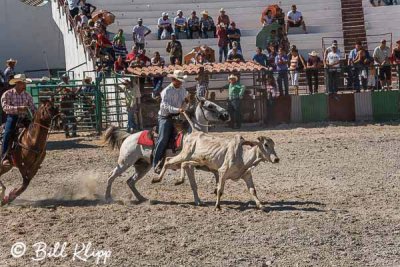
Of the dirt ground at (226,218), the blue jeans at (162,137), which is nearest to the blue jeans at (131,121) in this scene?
the dirt ground at (226,218)

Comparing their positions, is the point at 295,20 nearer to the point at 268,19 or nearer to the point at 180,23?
the point at 268,19

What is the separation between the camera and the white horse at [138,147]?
12.3m

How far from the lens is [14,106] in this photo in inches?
500

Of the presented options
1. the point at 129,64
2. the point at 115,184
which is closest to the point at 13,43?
the point at 129,64

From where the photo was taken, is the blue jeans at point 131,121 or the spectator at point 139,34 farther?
the spectator at point 139,34

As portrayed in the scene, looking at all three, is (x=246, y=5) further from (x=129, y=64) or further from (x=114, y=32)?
(x=129, y=64)

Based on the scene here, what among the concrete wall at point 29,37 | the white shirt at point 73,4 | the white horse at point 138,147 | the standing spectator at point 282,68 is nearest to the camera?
the white horse at point 138,147

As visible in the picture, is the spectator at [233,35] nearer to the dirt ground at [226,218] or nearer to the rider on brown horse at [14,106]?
the dirt ground at [226,218]

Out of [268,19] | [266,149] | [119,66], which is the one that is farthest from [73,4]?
[266,149]

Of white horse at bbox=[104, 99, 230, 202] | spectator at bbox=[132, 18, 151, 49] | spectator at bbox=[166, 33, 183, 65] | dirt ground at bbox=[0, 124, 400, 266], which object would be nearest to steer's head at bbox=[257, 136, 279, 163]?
dirt ground at bbox=[0, 124, 400, 266]

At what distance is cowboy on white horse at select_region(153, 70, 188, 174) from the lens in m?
12.4

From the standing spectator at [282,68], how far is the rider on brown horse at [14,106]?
11346 mm

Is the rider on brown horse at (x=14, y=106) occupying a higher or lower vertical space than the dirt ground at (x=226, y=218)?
higher

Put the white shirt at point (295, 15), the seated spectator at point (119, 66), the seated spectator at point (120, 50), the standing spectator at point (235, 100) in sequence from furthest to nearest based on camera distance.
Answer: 1. the white shirt at point (295, 15)
2. the seated spectator at point (120, 50)
3. the seated spectator at point (119, 66)
4. the standing spectator at point (235, 100)
